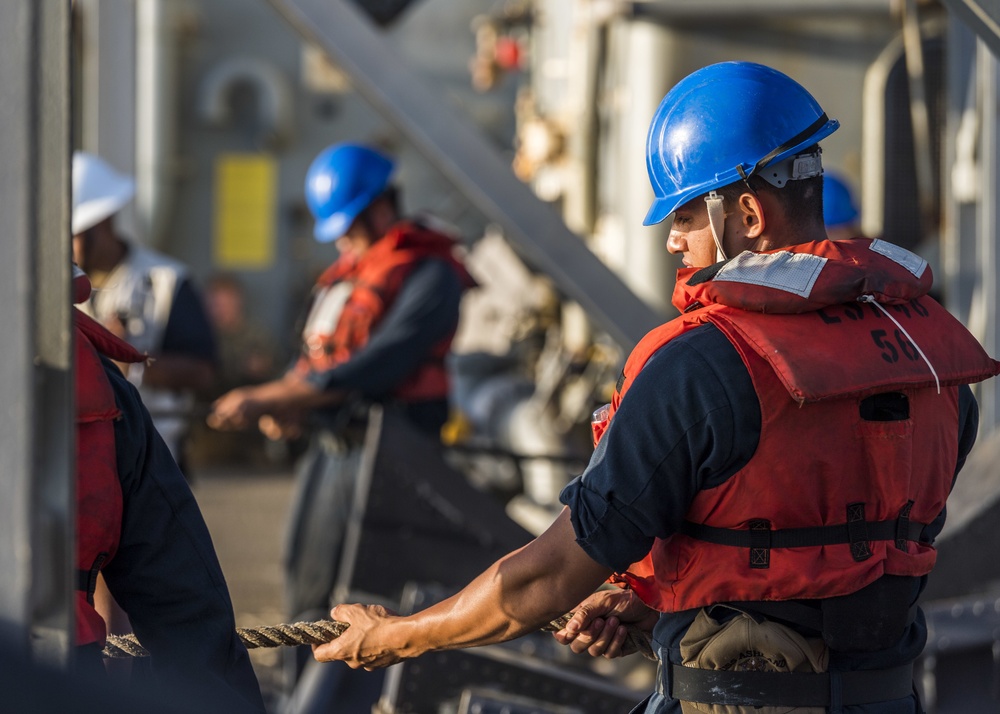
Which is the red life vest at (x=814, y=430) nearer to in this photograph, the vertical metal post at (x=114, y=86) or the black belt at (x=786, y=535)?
the black belt at (x=786, y=535)

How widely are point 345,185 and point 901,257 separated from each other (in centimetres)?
357

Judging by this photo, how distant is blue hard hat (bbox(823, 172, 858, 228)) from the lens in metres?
5.68

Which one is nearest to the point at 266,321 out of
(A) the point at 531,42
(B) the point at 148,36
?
(B) the point at 148,36

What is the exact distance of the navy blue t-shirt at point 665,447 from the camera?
197cm

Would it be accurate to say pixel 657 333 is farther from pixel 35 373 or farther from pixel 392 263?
pixel 392 263

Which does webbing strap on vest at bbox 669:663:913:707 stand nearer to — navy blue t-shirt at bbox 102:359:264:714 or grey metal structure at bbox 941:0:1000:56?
navy blue t-shirt at bbox 102:359:264:714

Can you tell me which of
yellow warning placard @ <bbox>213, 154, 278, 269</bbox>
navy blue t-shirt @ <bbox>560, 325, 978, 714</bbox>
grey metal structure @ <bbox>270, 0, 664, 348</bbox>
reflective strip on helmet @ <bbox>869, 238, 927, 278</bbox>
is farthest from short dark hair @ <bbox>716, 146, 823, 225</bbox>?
yellow warning placard @ <bbox>213, 154, 278, 269</bbox>

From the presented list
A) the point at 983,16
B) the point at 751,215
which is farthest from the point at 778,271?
the point at 983,16

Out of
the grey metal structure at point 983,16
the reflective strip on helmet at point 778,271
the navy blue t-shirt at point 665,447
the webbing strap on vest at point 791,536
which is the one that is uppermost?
the grey metal structure at point 983,16

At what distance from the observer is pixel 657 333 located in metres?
2.10

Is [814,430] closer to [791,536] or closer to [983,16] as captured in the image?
[791,536]

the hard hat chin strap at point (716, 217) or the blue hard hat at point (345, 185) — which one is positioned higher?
the hard hat chin strap at point (716, 217)

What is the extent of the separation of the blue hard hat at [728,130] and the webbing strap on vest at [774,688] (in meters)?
0.75

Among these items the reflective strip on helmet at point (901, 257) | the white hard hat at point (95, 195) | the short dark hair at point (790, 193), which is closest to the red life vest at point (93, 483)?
the short dark hair at point (790, 193)
